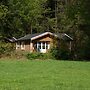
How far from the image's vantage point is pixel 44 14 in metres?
80.9

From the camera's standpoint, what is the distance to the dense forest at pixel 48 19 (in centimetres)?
5312

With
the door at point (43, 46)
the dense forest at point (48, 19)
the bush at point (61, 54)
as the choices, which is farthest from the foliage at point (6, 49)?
the door at point (43, 46)

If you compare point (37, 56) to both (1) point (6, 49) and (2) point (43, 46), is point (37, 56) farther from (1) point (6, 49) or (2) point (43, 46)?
(2) point (43, 46)

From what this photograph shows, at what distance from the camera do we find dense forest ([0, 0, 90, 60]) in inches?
2091

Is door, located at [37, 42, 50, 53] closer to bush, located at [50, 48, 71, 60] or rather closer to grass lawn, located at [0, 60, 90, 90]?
bush, located at [50, 48, 71, 60]

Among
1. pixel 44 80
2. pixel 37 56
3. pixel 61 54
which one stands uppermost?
pixel 44 80

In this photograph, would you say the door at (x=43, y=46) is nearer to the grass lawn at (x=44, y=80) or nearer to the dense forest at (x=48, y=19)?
the dense forest at (x=48, y=19)

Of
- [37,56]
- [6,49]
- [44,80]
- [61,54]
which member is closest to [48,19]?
[61,54]

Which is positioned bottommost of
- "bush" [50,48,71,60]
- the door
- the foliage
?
the door

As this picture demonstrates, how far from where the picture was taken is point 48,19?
77.8 meters

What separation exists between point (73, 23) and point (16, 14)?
17263 mm

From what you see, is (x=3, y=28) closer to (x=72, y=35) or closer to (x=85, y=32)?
(x=72, y=35)

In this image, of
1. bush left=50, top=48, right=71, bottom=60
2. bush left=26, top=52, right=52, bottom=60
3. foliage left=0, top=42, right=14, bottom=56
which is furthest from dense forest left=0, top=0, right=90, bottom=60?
foliage left=0, top=42, right=14, bottom=56

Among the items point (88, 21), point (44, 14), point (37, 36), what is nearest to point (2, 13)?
point (37, 36)
